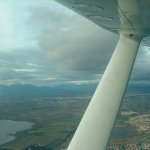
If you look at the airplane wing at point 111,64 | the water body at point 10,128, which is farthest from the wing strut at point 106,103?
the water body at point 10,128

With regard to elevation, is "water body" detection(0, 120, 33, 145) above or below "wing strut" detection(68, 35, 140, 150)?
below

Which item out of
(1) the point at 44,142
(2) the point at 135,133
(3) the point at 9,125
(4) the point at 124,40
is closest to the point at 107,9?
(4) the point at 124,40

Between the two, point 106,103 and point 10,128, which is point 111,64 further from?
point 10,128

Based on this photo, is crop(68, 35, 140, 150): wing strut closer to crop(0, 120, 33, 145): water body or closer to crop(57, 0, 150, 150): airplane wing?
crop(57, 0, 150, 150): airplane wing

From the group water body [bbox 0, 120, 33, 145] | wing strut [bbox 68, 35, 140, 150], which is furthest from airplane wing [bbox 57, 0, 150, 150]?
water body [bbox 0, 120, 33, 145]

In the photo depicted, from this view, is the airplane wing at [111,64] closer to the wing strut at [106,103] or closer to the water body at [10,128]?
the wing strut at [106,103]

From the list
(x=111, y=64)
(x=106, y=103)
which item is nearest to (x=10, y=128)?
(x=111, y=64)
